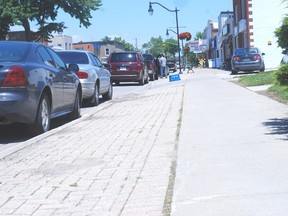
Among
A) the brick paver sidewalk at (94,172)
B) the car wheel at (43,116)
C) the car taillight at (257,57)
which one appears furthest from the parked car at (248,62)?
the car wheel at (43,116)

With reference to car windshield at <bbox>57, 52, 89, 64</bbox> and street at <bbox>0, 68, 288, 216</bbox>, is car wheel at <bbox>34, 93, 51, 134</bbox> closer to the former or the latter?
street at <bbox>0, 68, 288, 216</bbox>

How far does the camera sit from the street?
14.1ft

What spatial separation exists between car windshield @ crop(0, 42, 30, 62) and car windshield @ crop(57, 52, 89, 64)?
493 cm

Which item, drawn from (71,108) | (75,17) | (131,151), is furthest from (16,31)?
(131,151)

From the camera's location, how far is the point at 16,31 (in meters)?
56.6

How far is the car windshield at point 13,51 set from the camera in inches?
327

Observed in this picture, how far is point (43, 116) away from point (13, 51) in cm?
125

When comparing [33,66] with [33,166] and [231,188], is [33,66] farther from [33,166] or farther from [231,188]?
[231,188]

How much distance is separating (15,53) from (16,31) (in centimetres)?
5035

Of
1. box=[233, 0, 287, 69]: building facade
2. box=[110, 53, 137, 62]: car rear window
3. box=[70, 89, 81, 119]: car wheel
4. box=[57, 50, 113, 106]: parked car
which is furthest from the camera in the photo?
box=[233, 0, 287, 69]: building facade

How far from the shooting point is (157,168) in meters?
5.62

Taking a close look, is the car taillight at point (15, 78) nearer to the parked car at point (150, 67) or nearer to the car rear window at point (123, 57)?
the car rear window at point (123, 57)

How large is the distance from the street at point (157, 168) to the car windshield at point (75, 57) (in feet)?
14.8

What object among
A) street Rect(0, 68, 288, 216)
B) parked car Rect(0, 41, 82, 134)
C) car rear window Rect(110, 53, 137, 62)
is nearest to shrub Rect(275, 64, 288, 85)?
street Rect(0, 68, 288, 216)
